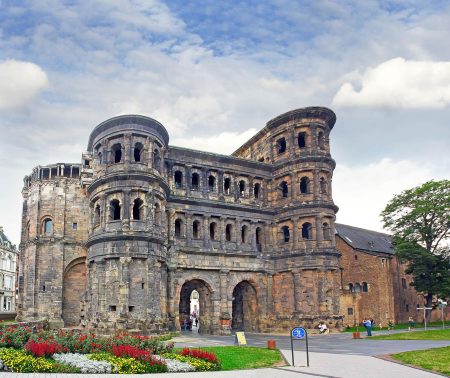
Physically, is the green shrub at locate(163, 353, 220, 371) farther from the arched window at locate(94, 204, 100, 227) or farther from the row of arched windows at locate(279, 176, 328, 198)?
the row of arched windows at locate(279, 176, 328, 198)

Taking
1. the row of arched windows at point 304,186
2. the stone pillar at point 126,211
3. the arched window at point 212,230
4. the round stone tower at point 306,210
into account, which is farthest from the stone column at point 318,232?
the stone pillar at point 126,211

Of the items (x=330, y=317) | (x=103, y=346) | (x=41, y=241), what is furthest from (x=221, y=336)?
(x=103, y=346)

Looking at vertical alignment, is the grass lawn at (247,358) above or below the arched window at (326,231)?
below

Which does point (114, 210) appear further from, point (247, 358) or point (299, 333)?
point (299, 333)

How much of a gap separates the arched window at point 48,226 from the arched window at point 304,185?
73.5 ft

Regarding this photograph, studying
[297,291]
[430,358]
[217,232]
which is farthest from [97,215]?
[430,358]

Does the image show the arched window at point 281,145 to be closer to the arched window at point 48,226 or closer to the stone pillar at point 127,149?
the stone pillar at point 127,149

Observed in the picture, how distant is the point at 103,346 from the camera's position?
18734mm

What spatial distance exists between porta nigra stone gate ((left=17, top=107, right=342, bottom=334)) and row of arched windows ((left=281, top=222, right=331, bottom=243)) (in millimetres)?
98

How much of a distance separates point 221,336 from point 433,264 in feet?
76.5

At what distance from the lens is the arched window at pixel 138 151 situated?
35969 mm

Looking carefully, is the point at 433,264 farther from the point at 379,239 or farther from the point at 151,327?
the point at 151,327

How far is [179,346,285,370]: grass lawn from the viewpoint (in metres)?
18.3

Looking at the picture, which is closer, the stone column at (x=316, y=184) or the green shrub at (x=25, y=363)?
the green shrub at (x=25, y=363)
